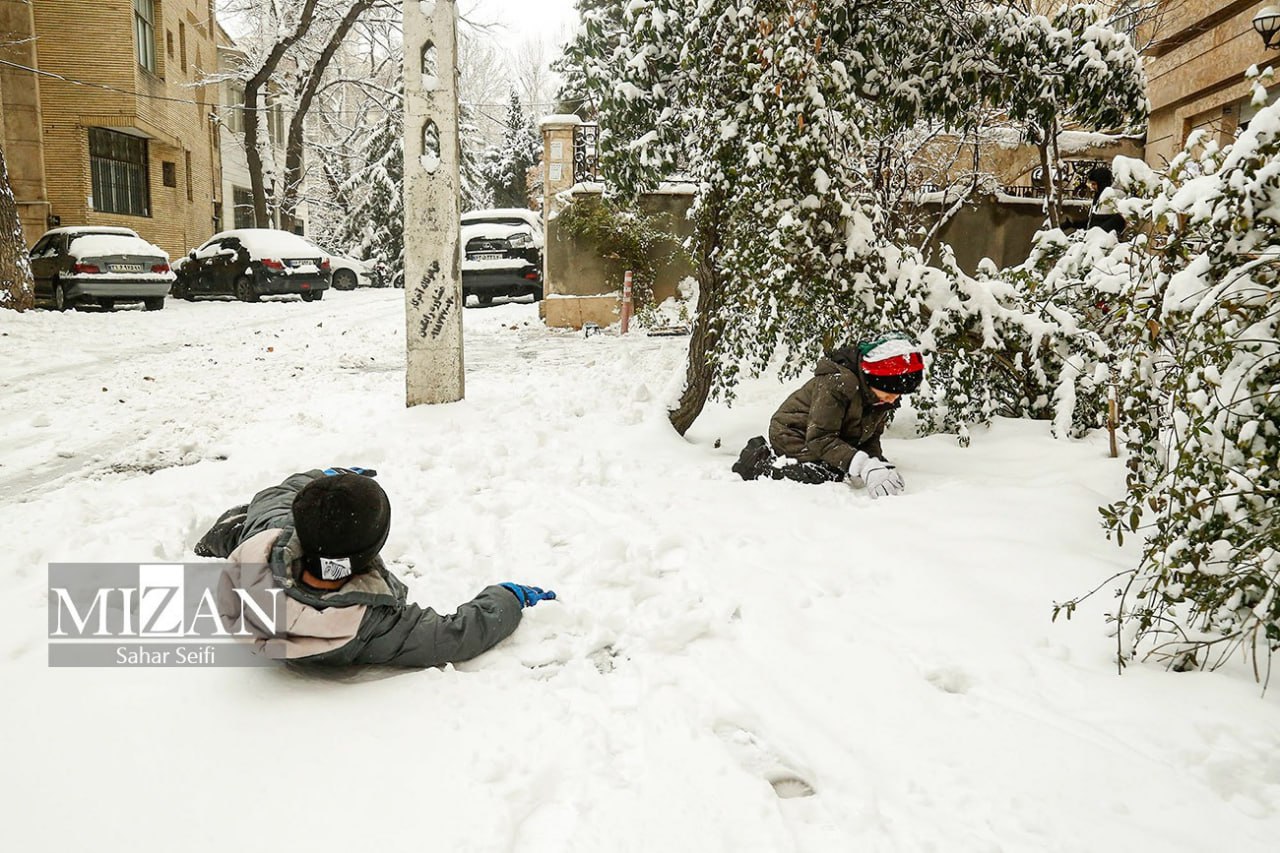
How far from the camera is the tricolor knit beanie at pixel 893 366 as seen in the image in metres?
4.75

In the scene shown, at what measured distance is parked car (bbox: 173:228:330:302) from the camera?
18.3 meters

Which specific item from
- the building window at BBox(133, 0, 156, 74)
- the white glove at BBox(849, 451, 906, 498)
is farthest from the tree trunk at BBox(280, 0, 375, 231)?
the white glove at BBox(849, 451, 906, 498)

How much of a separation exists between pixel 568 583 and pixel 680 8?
3681 millimetres

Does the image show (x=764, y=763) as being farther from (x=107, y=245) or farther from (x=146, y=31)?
(x=146, y=31)

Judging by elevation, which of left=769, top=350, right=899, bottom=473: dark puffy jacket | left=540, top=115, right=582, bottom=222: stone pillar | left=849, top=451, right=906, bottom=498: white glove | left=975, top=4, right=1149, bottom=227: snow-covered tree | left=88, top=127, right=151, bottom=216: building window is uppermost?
left=88, top=127, right=151, bottom=216: building window

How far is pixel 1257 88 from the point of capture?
254 centimetres

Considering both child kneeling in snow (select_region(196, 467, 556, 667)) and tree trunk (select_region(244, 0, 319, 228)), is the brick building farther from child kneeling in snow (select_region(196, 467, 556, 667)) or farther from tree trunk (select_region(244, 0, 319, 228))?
child kneeling in snow (select_region(196, 467, 556, 667))

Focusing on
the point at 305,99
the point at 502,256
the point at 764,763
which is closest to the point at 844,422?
the point at 764,763

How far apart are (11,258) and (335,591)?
13915mm

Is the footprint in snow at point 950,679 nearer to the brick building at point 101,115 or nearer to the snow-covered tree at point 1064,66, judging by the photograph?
the snow-covered tree at point 1064,66

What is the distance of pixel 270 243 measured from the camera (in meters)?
18.6

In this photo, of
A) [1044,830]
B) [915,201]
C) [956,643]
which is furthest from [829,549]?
[915,201]

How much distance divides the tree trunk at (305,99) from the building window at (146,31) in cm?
378

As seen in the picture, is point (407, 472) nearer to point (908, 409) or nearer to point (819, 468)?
point (819, 468)
